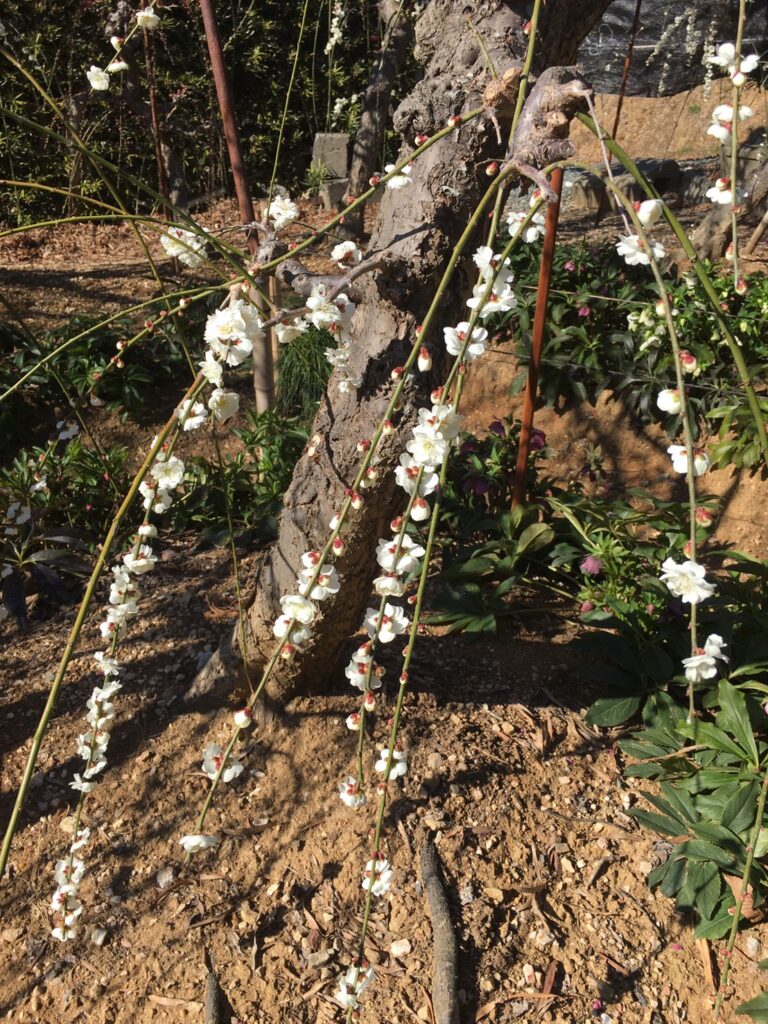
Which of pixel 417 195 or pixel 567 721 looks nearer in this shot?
pixel 417 195

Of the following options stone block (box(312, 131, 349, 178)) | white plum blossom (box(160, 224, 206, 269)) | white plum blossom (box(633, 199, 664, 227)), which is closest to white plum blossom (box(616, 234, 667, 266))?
white plum blossom (box(633, 199, 664, 227))

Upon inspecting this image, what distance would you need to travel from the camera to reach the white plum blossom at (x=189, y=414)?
4.06 feet

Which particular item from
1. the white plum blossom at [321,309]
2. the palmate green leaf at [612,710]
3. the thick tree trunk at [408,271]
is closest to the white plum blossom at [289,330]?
the white plum blossom at [321,309]

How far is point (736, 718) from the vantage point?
178 cm

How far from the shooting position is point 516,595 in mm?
2502

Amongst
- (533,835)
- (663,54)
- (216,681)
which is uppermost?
(663,54)

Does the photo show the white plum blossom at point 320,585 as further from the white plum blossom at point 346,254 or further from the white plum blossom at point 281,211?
the white plum blossom at point 281,211

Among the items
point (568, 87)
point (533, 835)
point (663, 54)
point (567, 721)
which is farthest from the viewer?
point (663, 54)

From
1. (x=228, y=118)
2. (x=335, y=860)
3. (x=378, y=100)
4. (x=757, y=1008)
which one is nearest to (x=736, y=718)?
(x=757, y=1008)

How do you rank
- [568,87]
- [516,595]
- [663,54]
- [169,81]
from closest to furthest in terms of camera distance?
[568,87] < [516,595] < [169,81] < [663,54]

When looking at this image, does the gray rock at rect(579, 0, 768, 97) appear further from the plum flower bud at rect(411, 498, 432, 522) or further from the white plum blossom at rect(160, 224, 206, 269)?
the plum flower bud at rect(411, 498, 432, 522)

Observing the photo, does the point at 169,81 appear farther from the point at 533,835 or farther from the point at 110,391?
the point at 533,835

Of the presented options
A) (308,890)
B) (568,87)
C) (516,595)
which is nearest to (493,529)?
(516,595)

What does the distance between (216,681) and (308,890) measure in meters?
0.56
